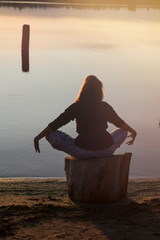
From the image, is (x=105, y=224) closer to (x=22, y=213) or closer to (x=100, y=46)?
(x=22, y=213)

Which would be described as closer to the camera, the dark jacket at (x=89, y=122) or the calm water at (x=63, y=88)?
the dark jacket at (x=89, y=122)

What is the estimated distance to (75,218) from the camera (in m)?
5.95

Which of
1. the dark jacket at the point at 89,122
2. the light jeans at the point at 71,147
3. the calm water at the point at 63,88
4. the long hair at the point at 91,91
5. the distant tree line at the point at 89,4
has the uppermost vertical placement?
the long hair at the point at 91,91

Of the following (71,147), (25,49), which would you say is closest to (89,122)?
(71,147)

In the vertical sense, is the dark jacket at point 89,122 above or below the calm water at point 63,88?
above

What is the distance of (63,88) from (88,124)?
1289cm

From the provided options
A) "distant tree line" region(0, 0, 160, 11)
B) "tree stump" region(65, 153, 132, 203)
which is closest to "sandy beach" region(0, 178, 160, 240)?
"tree stump" region(65, 153, 132, 203)

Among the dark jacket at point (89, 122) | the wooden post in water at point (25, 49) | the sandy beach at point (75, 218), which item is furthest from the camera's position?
the wooden post in water at point (25, 49)

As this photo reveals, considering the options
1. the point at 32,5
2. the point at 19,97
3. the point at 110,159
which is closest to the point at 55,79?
the point at 19,97

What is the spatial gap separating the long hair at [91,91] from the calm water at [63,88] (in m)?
3.61

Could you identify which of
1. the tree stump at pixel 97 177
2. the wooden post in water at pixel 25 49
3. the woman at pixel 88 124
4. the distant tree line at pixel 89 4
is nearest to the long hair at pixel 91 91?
the woman at pixel 88 124

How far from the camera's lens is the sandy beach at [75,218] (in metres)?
5.47

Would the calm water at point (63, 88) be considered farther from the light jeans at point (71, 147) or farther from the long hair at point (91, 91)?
the long hair at point (91, 91)

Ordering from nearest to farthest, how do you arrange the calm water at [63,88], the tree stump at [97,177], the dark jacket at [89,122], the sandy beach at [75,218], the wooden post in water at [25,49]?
the sandy beach at [75,218] < the tree stump at [97,177] < the dark jacket at [89,122] < the calm water at [63,88] < the wooden post in water at [25,49]
